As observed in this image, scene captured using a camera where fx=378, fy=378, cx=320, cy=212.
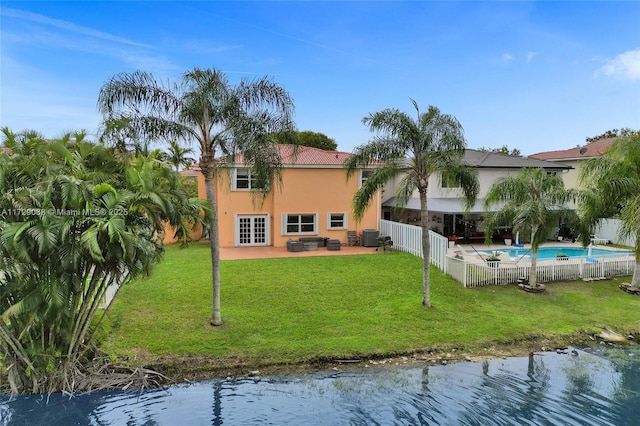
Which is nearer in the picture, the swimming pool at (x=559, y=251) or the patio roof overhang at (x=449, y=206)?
the swimming pool at (x=559, y=251)

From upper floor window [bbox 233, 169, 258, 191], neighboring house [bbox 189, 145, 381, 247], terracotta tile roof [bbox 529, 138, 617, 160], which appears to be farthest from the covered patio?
terracotta tile roof [bbox 529, 138, 617, 160]

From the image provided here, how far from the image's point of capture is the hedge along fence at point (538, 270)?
54.1 feet

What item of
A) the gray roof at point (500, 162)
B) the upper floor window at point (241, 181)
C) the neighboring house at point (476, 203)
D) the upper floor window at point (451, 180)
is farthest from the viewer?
the gray roof at point (500, 162)

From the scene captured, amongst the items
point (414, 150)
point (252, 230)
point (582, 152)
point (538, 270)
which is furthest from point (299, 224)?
point (582, 152)

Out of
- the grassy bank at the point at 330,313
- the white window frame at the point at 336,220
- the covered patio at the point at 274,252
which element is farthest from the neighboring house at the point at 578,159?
the covered patio at the point at 274,252

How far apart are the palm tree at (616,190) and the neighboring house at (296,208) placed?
41.5 feet

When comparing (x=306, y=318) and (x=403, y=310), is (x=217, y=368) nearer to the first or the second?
(x=306, y=318)

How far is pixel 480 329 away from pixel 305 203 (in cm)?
1545

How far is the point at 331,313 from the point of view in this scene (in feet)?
44.0

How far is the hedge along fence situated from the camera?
16500 mm

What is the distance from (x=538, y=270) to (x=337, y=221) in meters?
13.0

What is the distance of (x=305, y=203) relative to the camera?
85.0 ft

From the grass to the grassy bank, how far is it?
33mm

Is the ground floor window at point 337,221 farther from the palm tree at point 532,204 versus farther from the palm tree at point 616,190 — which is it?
the palm tree at point 616,190
